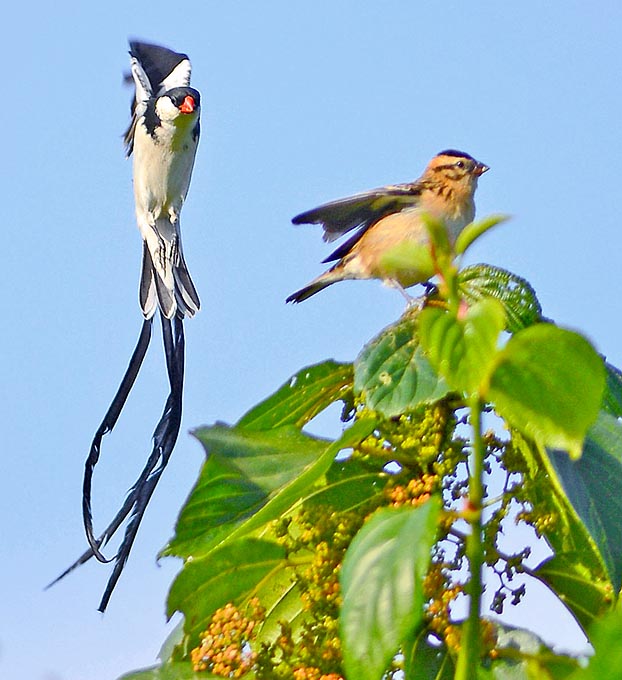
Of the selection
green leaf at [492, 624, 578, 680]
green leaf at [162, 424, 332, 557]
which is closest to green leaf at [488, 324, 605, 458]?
green leaf at [492, 624, 578, 680]

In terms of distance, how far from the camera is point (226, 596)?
1.43 m

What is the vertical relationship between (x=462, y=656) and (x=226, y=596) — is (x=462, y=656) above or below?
below

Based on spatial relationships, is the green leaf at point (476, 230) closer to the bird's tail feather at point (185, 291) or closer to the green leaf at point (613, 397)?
the green leaf at point (613, 397)

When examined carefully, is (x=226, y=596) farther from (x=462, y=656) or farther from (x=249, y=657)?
(x=462, y=656)

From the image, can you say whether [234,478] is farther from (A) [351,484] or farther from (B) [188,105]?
(B) [188,105]

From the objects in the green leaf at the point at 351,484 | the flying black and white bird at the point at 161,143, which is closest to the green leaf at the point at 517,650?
the green leaf at the point at 351,484

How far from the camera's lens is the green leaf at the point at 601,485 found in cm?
119

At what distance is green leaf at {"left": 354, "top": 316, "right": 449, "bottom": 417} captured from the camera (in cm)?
130

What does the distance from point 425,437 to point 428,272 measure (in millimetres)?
563

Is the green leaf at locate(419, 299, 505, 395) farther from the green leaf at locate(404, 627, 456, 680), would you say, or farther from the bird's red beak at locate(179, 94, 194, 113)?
the bird's red beak at locate(179, 94, 194, 113)

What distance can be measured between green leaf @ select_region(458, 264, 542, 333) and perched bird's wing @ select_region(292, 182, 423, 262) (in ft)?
3.46

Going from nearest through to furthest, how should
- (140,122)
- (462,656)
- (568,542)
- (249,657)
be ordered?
1. (462,656)
2. (249,657)
3. (568,542)
4. (140,122)

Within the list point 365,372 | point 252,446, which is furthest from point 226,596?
point 365,372

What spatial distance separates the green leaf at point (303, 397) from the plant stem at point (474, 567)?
0.79m
